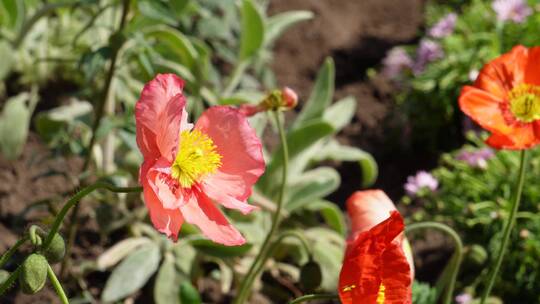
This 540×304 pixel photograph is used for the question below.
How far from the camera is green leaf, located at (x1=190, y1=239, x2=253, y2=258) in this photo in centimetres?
286

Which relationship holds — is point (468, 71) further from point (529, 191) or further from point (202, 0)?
point (202, 0)

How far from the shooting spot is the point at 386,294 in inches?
70.1

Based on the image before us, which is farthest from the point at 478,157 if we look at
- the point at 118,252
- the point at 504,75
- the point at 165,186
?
the point at 165,186

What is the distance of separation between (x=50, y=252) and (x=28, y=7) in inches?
85.7

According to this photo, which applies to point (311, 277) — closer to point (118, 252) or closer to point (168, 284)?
point (168, 284)

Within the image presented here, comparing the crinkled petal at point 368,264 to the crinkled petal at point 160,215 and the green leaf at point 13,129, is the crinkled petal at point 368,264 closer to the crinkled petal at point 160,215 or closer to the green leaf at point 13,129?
the crinkled petal at point 160,215

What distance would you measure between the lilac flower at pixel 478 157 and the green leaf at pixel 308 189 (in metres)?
0.45

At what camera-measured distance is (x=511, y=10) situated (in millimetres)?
3904

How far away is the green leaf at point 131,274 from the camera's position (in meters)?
2.82

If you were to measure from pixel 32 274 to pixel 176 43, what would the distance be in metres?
1.68

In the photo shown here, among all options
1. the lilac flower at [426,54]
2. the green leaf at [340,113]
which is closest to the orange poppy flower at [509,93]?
the green leaf at [340,113]

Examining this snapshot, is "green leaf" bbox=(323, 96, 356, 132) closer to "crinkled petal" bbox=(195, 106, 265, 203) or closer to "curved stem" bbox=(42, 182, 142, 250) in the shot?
"crinkled petal" bbox=(195, 106, 265, 203)

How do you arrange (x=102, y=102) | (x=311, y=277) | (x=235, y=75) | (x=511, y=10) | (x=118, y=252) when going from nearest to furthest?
(x=311, y=277) → (x=102, y=102) → (x=118, y=252) → (x=235, y=75) → (x=511, y=10)

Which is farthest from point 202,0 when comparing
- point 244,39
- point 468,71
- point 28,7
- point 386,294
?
point 386,294
